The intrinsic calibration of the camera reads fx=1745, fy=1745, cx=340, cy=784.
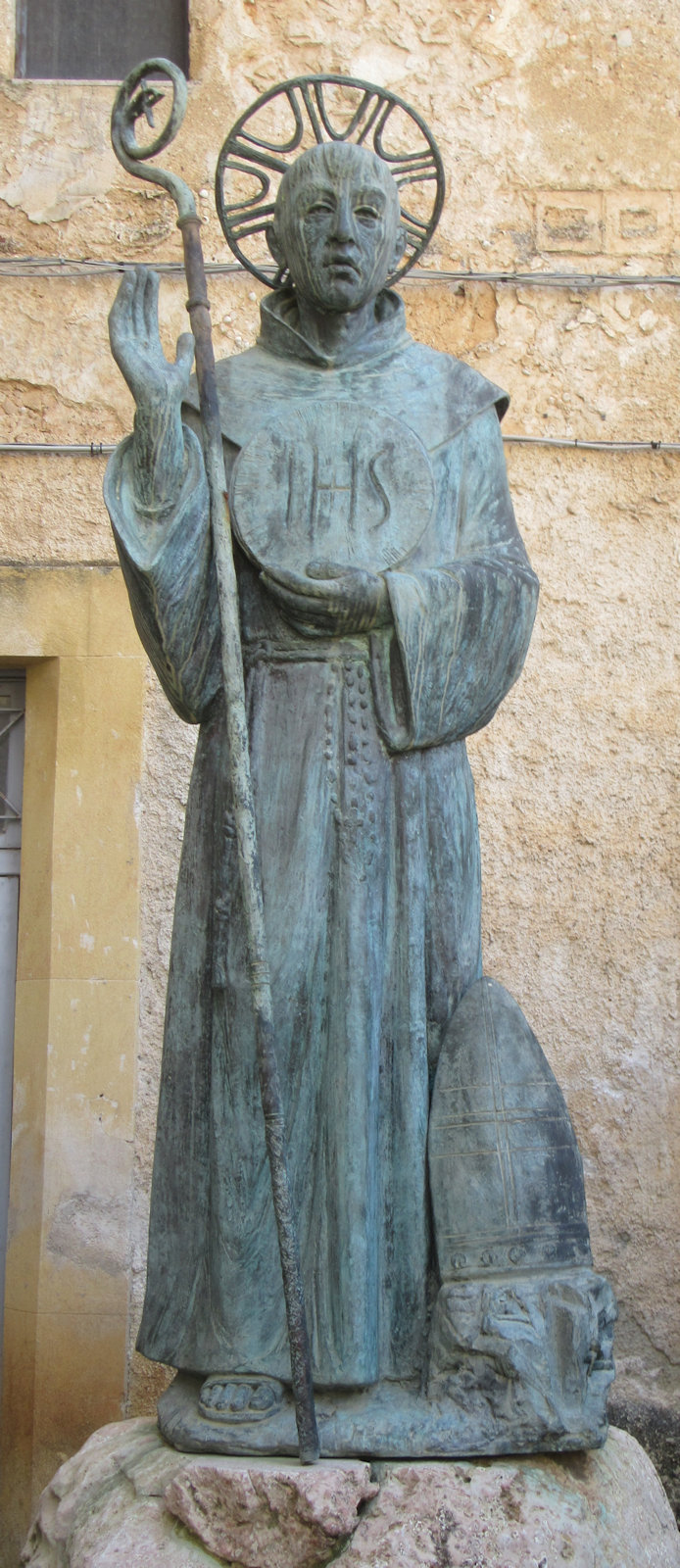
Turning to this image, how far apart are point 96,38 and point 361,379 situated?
126 inches

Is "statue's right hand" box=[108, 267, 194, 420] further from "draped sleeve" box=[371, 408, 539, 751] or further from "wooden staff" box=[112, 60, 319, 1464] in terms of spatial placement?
"draped sleeve" box=[371, 408, 539, 751]

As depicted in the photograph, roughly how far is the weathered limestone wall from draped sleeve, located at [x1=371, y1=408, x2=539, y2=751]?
2.16m

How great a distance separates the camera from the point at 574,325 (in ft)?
18.0

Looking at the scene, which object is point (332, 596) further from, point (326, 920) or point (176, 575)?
point (326, 920)

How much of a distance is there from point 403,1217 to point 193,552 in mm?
1167

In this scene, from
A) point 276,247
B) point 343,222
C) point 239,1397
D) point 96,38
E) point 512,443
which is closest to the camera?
point 239,1397

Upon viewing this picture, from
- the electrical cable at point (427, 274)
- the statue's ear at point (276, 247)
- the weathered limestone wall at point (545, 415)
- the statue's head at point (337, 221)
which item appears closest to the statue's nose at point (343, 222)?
the statue's head at point (337, 221)

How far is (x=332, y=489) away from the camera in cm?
302

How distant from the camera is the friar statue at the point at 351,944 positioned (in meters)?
2.77

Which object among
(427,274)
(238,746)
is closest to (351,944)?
(238,746)

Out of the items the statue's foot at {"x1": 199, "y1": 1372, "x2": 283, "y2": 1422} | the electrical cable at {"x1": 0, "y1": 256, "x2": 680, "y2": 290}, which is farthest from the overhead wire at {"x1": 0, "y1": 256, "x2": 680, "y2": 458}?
the statue's foot at {"x1": 199, "y1": 1372, "x2": 283, "y2": 1422}

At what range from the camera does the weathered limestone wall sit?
5055 millimetres

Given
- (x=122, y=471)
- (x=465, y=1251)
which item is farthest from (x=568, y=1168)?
(x=122, y=471)

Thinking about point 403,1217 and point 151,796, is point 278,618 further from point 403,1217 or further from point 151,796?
point 151,796
